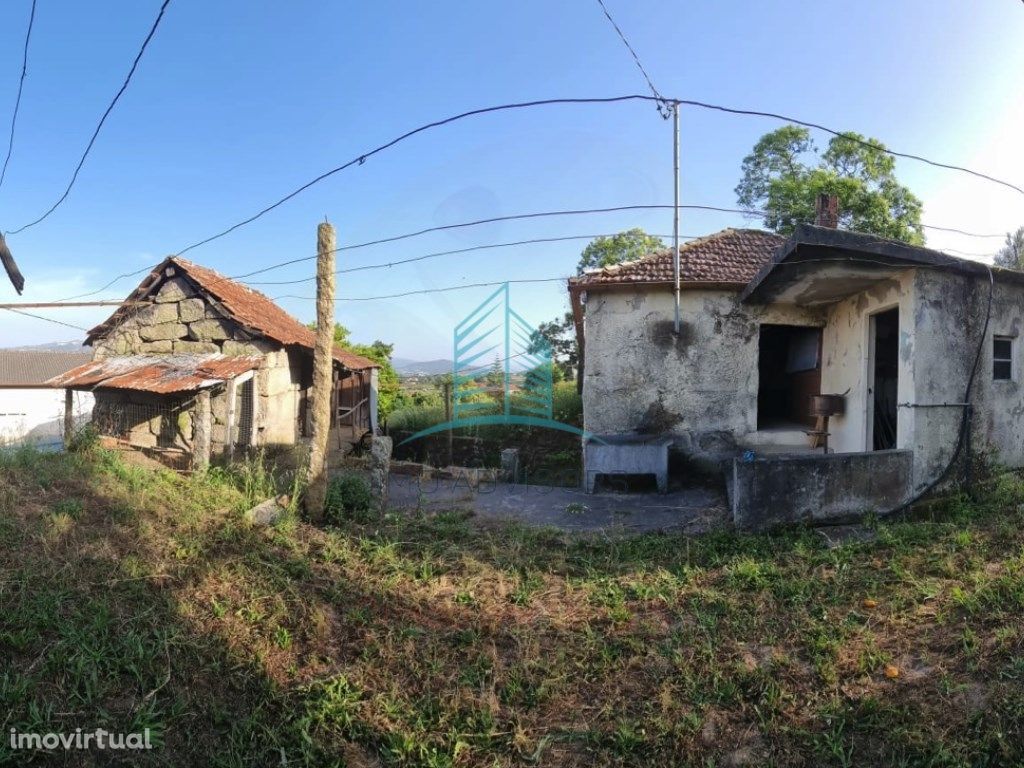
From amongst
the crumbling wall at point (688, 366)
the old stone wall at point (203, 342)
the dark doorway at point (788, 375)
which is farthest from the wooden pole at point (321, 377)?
the dark doorway at point (788, 375)

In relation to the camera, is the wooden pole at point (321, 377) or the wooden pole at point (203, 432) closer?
the wooden pole at point (321, 377)

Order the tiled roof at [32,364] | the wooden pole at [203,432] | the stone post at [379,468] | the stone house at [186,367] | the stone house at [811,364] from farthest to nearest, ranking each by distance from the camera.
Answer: the tiled roof at [32,364]
the stone house at [186,367]
the wooden pole at [203,432]
the stone post at [379,468]
the stone house at [811,364]

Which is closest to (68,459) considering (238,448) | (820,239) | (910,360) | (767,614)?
(238,448)

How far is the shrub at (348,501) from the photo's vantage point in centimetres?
624

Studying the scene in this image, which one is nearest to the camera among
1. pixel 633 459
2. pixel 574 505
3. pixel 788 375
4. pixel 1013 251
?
pixel 574 505

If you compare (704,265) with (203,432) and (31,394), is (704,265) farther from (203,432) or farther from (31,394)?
(31,394)

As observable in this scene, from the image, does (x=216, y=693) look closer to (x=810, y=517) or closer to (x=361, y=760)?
(x=361, y=760)

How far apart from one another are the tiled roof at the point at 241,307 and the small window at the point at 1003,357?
1173cm

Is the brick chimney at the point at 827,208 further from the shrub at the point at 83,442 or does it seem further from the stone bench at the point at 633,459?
the shrub at the point at 83,442

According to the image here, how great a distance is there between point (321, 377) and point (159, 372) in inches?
244

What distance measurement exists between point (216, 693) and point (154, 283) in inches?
431

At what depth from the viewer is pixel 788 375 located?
440 inches

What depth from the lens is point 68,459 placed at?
7.46 m

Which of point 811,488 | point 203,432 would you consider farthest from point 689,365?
point 203,432
